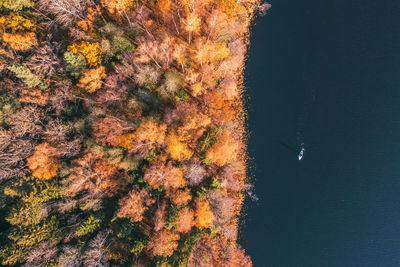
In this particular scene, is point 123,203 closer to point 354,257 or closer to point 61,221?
point 61,221

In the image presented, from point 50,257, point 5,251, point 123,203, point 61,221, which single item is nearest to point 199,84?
point 123,203

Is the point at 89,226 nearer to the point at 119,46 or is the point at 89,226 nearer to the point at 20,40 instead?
the point at 119,46

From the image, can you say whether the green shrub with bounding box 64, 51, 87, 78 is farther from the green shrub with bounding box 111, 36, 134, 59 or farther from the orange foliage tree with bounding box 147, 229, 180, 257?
the orange foliage tree with bounding box 147, 229, 180, 257

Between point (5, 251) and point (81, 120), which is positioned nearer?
point (5, 251)

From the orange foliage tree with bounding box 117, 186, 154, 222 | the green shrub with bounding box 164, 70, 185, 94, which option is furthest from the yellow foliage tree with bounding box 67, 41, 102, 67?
the orange foliage tree with bounding box 117, 186, 154, 222

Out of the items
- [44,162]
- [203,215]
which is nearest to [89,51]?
[44,162]

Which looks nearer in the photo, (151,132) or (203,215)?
(151,132)
